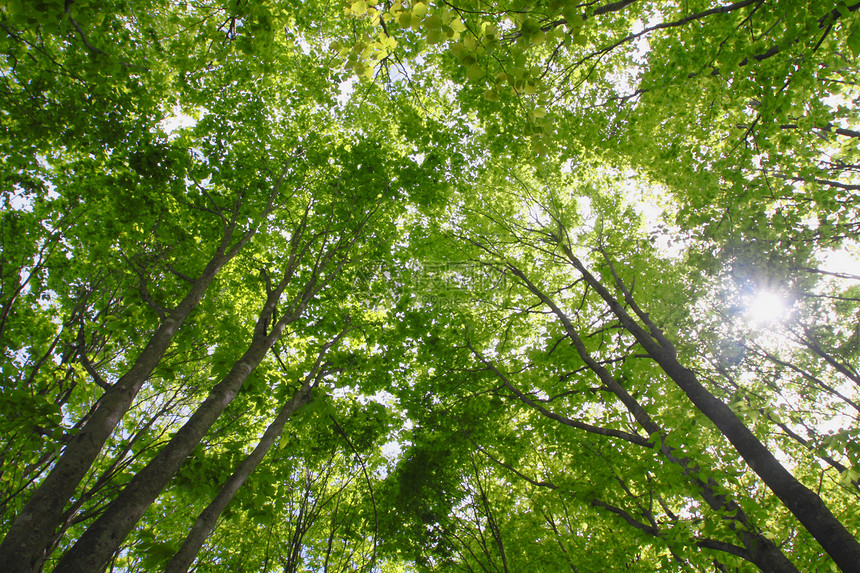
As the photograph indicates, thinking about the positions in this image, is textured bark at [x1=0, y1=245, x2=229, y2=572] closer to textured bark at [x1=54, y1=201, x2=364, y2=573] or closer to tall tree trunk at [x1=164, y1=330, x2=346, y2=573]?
textured bark at [x1=54, y1=201, x2=364, y2=573]

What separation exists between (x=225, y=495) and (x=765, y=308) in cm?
1187

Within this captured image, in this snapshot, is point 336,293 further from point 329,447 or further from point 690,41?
point 690,41

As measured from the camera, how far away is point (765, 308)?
8773 millimetres

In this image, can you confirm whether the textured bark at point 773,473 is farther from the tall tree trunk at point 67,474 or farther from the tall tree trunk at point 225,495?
the tall tree trunk at point 67,474

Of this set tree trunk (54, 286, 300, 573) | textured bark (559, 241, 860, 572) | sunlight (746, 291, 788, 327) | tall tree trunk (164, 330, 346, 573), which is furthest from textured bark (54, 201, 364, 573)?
sunlight (746, 291, 788, 327)

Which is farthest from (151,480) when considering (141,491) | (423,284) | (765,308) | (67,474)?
(765,308)

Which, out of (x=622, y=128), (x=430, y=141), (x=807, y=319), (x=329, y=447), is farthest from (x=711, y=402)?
(x=807, y=319)

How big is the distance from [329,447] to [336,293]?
343 cm

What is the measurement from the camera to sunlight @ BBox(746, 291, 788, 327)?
807cm

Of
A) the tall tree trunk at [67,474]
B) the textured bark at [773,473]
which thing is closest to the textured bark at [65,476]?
the tall tree trunk at [67,474]

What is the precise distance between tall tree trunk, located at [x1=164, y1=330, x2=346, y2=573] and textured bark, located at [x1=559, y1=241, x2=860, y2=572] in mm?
5581

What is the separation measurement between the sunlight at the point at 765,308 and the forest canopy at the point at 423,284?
0.34 ft

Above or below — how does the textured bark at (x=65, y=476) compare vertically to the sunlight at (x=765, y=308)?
below

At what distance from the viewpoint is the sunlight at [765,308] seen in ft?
26.5
